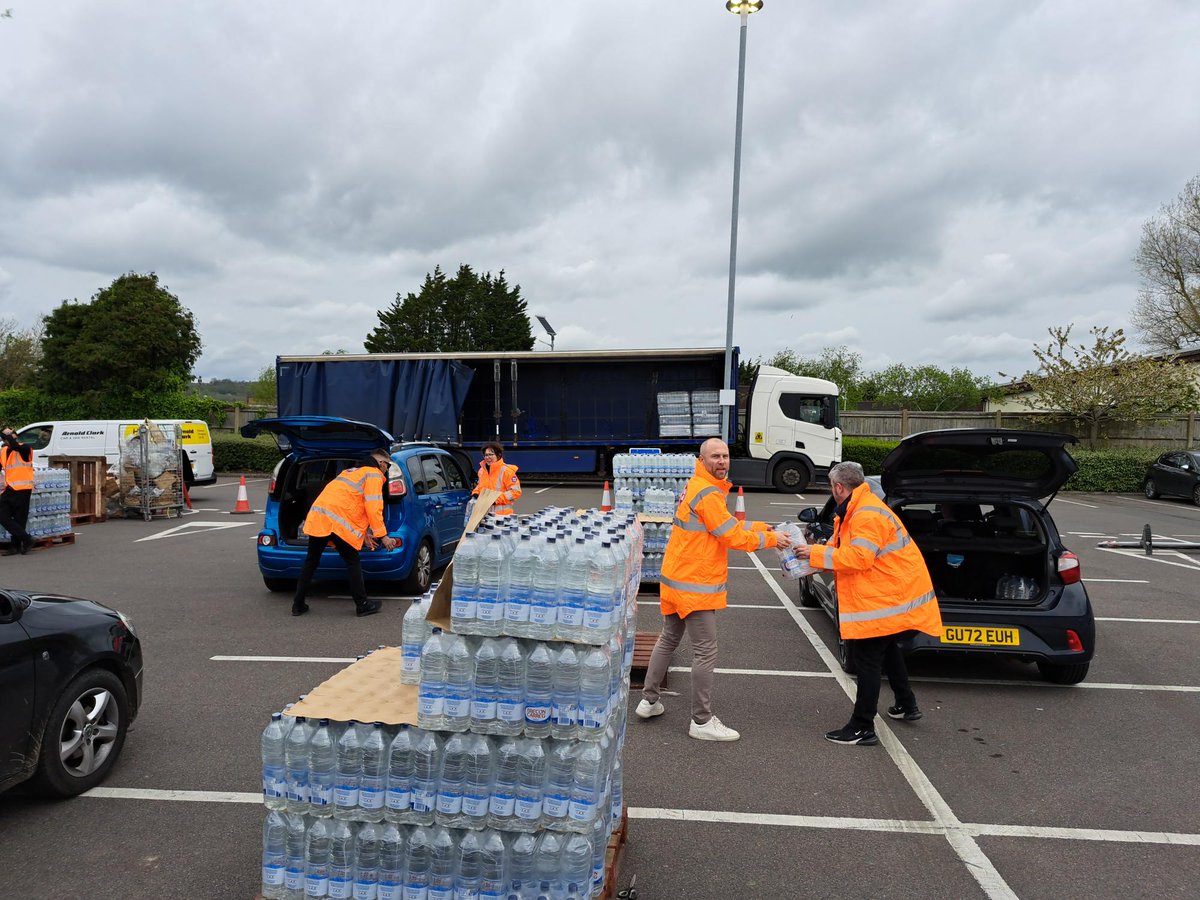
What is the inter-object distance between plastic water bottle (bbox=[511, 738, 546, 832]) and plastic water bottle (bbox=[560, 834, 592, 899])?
145mm

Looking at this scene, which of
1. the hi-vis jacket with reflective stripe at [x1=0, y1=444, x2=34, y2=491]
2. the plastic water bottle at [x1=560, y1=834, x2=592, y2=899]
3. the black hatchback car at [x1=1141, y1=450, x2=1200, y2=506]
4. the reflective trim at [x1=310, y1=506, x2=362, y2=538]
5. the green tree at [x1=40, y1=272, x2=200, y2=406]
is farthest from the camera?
the green tree at [x1=40, y1=272, x2=200, y2=406]

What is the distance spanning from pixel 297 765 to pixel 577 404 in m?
19.8

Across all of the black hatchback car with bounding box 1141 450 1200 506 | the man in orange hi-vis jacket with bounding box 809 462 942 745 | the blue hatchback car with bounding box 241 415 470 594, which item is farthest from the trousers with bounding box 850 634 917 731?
the black hatchback car with bounding box 1141 450 1200 506

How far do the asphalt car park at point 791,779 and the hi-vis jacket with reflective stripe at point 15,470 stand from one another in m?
4.70

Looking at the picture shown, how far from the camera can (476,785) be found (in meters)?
2.93

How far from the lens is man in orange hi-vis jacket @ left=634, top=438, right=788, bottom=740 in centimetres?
494

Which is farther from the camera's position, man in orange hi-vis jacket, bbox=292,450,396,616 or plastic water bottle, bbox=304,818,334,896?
man in orange hi-vis jacket, bbox=292,450,396,616

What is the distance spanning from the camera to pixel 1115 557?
1244 cm

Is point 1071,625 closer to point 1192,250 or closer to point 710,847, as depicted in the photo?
point 710,847

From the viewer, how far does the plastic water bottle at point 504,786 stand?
2.92m

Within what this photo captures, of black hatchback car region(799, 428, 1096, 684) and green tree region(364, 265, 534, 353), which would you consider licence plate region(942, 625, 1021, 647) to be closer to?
black hatchback car region(799, 428, 1096, 684)

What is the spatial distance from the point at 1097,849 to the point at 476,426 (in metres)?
20.4

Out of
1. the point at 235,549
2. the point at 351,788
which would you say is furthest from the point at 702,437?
the point at 351,788

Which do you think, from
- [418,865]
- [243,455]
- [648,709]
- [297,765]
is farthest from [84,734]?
[243,455]
